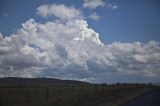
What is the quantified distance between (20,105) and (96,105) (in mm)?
6796

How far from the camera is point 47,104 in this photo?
98.5 ft

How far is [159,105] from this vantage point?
3008 centimetres

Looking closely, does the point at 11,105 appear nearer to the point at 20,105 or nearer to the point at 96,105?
the point at 20,105

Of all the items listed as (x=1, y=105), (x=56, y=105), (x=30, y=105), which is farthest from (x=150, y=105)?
(x=1, y=105)

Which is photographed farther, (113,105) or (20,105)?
(113,105)

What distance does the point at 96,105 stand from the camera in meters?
31.0

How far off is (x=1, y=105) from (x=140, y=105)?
39.0 feet

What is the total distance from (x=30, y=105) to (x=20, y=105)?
0.86m

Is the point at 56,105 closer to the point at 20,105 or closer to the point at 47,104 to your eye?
the point at 47,104

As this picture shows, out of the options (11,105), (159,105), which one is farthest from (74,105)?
(159,105)

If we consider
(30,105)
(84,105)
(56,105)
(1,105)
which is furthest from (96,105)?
(1,105)

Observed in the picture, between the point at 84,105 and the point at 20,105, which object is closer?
the point at 20,105

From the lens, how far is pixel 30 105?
2859cm

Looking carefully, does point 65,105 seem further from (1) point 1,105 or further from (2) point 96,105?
(1) point 1,105
